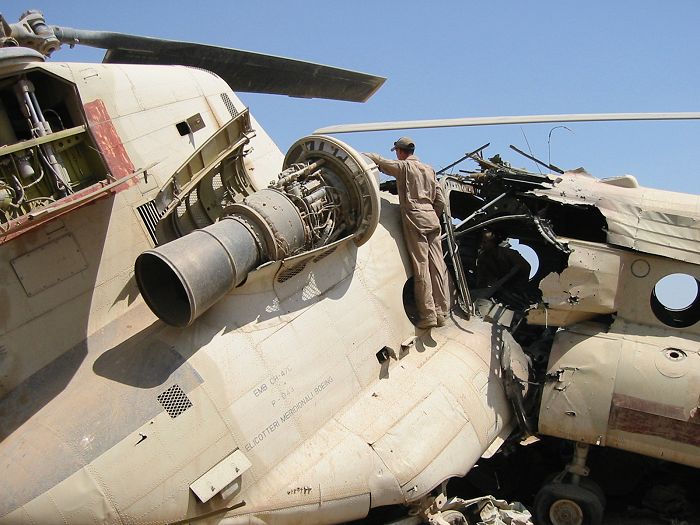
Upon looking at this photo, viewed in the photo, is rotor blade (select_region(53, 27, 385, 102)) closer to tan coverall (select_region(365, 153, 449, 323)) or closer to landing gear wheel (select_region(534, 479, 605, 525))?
tan coverall (select_region(365, 153, 449, 323))

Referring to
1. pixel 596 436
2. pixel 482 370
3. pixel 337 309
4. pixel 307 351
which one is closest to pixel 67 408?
pixel 307 351

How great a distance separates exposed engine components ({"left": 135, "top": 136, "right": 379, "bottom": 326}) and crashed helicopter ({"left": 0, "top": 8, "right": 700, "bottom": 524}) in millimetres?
22

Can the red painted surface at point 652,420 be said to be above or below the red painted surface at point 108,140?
below

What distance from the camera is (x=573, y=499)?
7184 millimetres

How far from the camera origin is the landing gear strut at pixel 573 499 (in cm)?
715

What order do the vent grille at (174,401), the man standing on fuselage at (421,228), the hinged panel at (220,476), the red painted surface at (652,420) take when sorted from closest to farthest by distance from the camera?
the hinged panel at (220,476)
the vent grille at (174,401)
the red painted surface at (652,420)
the man standing on fuselage at (421,228)

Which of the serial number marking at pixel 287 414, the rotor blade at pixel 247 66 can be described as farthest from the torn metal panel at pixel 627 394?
the rotor blade at pixel 247 66

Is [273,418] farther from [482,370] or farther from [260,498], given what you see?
[482,370]

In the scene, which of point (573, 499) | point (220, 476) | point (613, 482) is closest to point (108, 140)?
point (220, 476)

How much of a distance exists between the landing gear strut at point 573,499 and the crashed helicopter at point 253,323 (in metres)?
0.02

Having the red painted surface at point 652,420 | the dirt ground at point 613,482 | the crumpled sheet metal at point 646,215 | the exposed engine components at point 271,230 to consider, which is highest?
the exposed engine components at point 271,230

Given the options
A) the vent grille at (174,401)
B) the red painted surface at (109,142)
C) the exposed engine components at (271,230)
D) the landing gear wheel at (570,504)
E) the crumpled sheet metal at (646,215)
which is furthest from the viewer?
A: the crumpled sheet metal at (646,215)

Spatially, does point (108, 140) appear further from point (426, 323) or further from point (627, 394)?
point (627, 394)

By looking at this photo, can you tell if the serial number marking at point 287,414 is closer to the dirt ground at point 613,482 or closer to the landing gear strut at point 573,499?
A: the dirt ground at point 613,482
